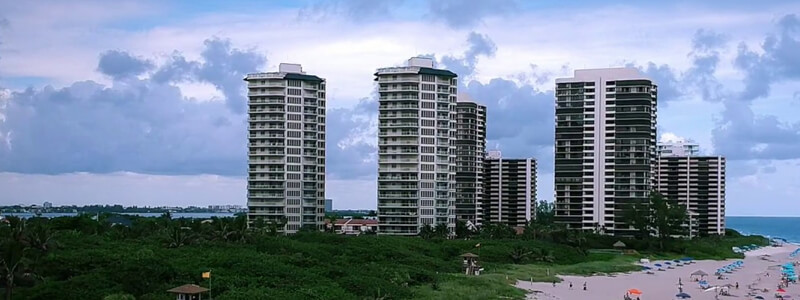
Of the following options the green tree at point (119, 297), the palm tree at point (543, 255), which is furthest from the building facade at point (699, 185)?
the green tree at point (119, 297)

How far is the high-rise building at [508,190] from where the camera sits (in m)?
170

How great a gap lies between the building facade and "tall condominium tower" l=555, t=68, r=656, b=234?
34.4 metres

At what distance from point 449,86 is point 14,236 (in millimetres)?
77944

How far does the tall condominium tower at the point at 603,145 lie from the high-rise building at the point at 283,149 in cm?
4290

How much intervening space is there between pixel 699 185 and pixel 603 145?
4428 centimetres

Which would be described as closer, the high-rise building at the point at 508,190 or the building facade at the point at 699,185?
the high-rise building at the point at 508,190

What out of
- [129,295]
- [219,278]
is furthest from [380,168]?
[129,295]

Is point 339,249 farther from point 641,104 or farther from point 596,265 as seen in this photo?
point 641,104

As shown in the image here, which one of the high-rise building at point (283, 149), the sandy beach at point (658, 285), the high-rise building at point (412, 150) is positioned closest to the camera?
the sandy beach at point (658, 285)

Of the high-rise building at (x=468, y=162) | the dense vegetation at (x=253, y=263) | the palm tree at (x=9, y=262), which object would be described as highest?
the high-rise building at (x=468, y=162)

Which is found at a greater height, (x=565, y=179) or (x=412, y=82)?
(x=412, y=82)

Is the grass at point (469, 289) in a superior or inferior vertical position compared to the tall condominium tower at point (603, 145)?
inferior

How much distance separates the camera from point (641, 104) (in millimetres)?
141125

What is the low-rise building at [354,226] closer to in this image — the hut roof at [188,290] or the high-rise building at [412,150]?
the high-rise building at [412,150]
